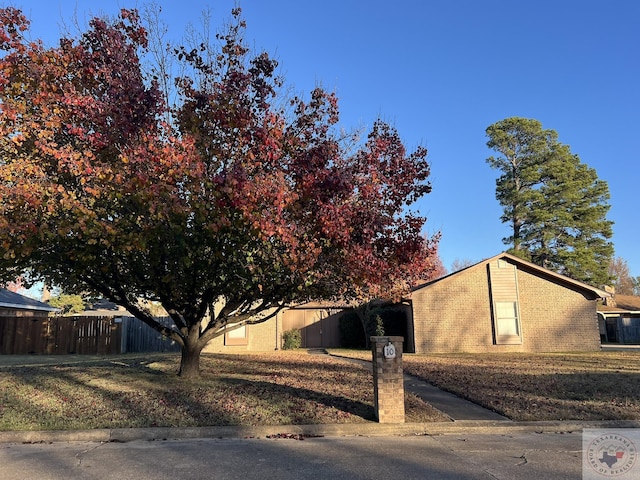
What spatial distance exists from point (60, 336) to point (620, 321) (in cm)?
3591

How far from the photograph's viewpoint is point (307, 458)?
6461 mm

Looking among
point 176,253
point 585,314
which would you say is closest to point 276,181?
point 176,253

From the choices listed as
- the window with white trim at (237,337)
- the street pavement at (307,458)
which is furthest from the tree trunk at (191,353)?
the window with white trim at (237,337)

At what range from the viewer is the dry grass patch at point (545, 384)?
9.20 meters

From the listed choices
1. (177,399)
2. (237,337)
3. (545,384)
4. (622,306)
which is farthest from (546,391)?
(622,306)

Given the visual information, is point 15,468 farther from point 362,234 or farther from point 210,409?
point 362,234

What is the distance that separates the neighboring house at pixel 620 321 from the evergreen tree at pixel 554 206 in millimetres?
2251

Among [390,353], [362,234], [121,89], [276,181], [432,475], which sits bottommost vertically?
[432,475]

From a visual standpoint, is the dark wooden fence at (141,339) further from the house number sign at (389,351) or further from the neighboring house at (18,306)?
the house number sign at (389,351)

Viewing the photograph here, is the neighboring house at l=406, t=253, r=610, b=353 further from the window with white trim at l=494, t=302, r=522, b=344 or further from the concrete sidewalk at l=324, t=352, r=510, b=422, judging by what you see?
the concrete sidewalk at l=324, t=352, r=510, b=422

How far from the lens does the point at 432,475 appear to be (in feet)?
18.7

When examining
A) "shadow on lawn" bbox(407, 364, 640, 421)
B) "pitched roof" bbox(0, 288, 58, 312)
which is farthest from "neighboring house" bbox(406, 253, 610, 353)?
"pitched roof" bbox(0, 288, 58, 312)

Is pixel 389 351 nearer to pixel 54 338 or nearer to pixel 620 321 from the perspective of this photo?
pixel 54 338

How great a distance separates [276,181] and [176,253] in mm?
2543
